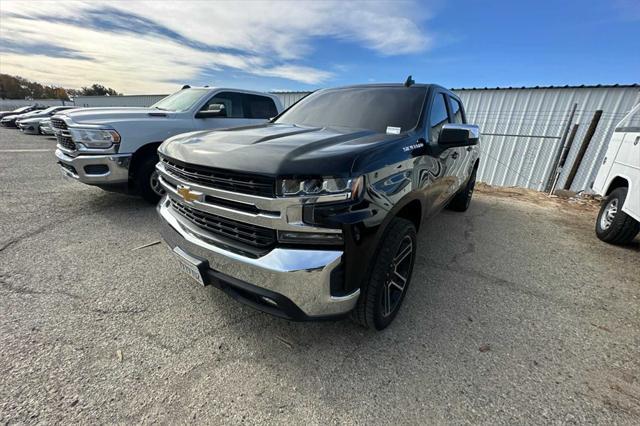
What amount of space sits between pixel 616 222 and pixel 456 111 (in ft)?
8.51

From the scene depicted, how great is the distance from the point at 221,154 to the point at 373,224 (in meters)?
1.01

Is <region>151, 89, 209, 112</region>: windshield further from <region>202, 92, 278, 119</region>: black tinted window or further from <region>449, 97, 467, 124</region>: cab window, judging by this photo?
<region>449, 97, 467, 124</region>: cab window

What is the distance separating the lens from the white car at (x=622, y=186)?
11.4 ft

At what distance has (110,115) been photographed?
13.6ft

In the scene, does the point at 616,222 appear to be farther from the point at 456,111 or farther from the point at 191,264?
the point at 191,264

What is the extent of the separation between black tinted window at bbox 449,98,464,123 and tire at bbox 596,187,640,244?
2.22m

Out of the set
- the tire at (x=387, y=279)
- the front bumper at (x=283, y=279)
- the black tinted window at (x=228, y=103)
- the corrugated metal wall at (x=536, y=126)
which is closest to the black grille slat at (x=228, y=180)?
the front bumper at (x=283, y=279)

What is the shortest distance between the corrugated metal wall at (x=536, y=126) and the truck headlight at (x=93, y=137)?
10.0m

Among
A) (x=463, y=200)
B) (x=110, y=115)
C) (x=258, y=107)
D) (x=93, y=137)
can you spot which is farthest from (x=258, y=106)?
(x=463, y=200)

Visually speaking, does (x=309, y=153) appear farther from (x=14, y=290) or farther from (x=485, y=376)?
(x=14, y=290)

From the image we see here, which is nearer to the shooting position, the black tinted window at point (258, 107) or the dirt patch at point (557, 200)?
the black tinted window at point (258, 107)

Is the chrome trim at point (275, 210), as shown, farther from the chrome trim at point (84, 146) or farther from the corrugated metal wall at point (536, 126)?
the corrugated metal wall at point (536, 126)

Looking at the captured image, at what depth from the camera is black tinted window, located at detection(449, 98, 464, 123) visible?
382cm

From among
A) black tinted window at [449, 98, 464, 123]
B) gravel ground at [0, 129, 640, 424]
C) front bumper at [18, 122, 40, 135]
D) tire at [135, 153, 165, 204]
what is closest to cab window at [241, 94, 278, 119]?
tire at [135, 153, 165, 204]
